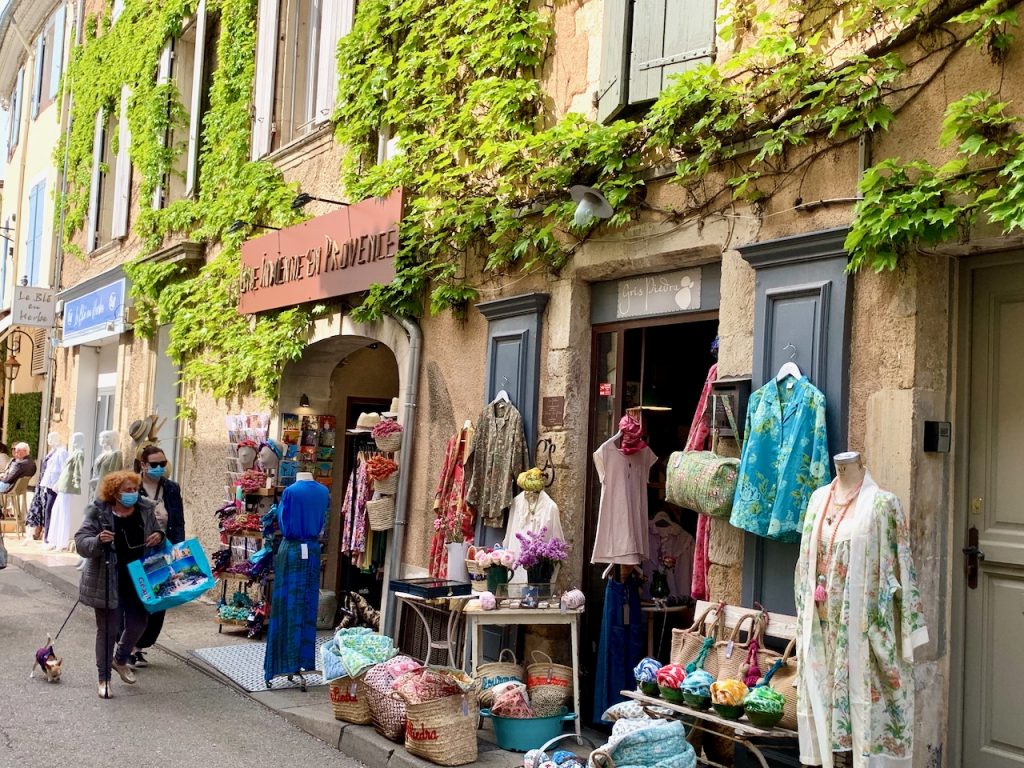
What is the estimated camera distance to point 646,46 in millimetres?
5949

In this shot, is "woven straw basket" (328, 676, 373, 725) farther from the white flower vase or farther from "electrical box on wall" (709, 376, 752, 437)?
"electrical box on wall" (709, 376, 752, 437)

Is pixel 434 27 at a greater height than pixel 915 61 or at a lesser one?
greater

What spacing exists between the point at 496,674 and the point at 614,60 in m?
3.66

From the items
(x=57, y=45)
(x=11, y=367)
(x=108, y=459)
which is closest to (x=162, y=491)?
(x=108, y=459)

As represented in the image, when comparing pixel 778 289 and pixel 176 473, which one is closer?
pixel 778 289

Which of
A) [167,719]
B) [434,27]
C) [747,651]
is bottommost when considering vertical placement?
[167,719]

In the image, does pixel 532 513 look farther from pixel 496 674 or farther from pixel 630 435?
pixel 496 674

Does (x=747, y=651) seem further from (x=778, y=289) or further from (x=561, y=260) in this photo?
(x=561, y=260)

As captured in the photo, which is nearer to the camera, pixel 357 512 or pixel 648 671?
pixel 648 671

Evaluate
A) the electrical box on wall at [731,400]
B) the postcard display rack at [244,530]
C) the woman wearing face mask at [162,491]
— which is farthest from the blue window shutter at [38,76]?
the electrical box on wall at [731,400]

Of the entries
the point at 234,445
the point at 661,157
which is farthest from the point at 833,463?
the point at 234,445

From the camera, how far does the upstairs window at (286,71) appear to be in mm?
10250

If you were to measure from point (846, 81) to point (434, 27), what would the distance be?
3.98 m

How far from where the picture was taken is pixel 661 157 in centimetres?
586
